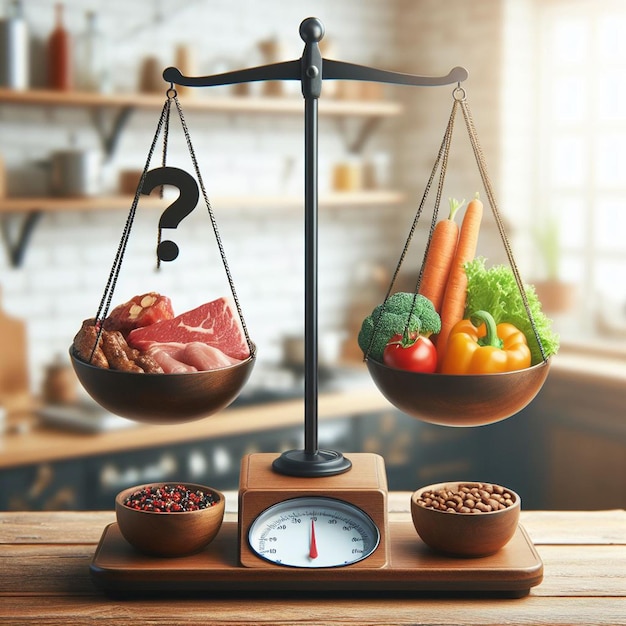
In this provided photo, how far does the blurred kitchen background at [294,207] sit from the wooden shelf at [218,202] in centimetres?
→ 1

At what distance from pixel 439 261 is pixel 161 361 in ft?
1.64

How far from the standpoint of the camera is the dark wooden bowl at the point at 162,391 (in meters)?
1.37

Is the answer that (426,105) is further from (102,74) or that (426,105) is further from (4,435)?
(4,435)

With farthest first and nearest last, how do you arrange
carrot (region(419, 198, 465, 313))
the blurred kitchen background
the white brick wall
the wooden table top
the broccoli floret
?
the white brick wall
the blurred kitchen background
carrot (region(419, 198, 465, 313))
the broccoli floret
the wooden table top

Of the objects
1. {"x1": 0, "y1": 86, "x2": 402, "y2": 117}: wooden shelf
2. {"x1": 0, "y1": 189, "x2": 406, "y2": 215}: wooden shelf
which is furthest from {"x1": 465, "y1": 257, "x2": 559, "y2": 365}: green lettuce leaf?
{"x1": 0, "y1": 86, "x2": 402, "y2": 117}: wooden shelf

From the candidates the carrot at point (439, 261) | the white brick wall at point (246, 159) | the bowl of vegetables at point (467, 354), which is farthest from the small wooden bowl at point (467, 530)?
the white brick wall at point (246, 159)

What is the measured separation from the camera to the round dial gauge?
1.41 m

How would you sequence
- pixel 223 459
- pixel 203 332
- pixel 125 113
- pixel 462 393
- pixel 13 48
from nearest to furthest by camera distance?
pixel 462 393 → pixel 203 332 → pixel 13 48 → pixel 223 459 → pixel 125 113

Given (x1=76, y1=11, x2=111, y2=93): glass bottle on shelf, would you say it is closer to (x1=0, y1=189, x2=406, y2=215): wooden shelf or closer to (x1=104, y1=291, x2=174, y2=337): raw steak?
(x1=0, y1=189, x2=406, y2=215): wooden shelf

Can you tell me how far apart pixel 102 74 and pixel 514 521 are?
9.96 feet

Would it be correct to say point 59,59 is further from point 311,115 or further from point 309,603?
point 309,603

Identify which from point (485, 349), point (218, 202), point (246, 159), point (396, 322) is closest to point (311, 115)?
point (396, 322)

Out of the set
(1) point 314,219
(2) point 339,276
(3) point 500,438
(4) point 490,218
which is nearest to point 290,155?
(2) point 339,276

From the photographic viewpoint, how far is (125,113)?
3988 millimetres
